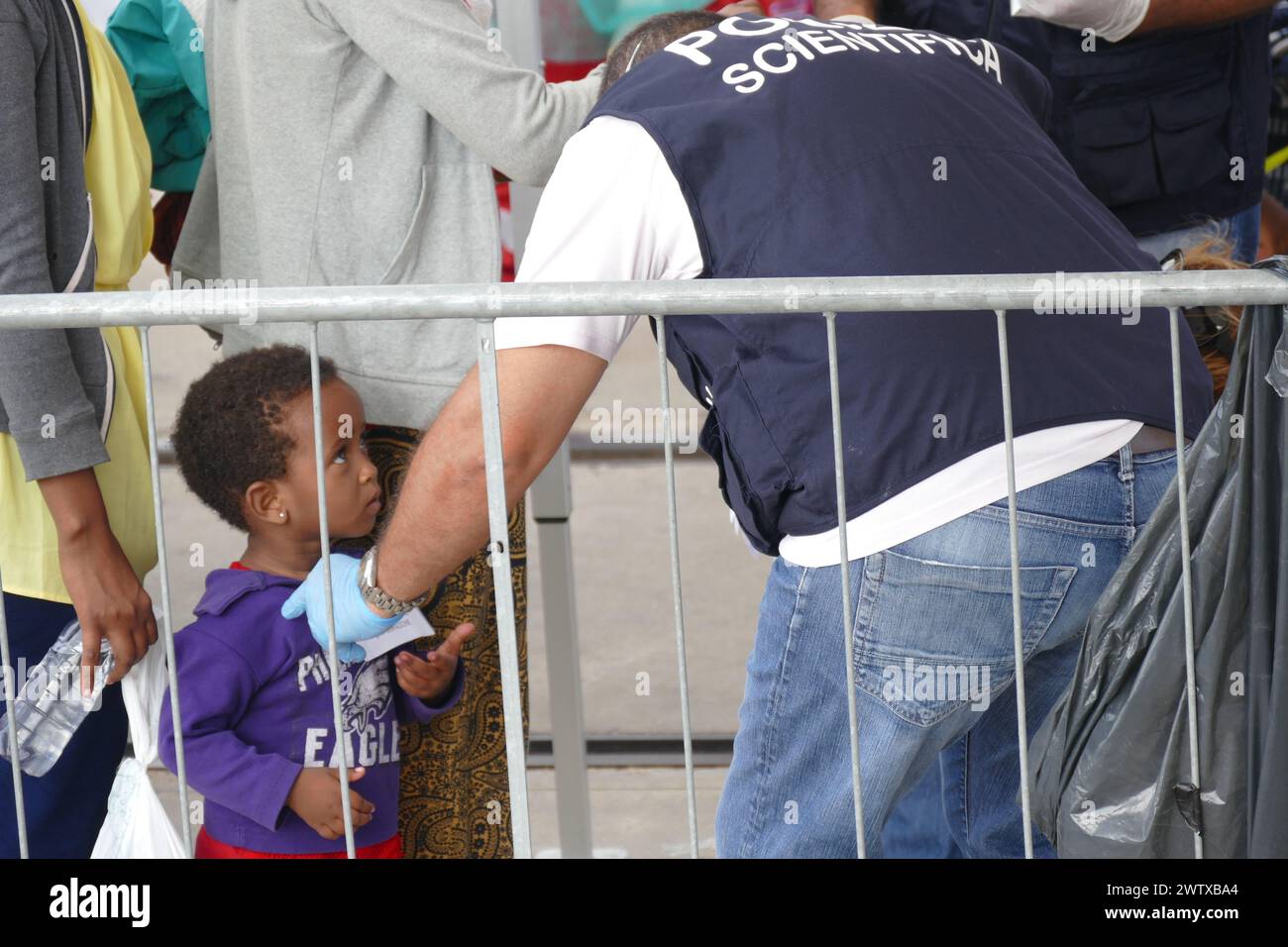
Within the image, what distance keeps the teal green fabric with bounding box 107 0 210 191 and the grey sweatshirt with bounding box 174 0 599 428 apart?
0.26ft

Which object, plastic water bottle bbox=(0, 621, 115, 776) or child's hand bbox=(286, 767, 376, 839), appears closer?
plastic water bottle bbox=(0, 621, 115, 776)

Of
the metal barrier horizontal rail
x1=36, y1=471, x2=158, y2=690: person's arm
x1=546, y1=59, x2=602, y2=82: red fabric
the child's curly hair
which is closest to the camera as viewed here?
the metal barrier horizontal rail

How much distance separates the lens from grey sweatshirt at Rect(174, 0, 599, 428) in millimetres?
2350

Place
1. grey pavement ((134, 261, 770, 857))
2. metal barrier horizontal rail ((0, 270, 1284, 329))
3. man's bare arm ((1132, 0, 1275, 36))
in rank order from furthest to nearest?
grey pavement ((134, 261, 770, 857)) < man's bare arm ((1132, 0, 1275, 36)) < metal barrier horizontal rail ((0, 270, 1284, 329))

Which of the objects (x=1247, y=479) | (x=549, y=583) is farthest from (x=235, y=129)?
(x=1247, y=479)

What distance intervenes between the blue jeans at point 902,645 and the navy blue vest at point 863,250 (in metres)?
0.08

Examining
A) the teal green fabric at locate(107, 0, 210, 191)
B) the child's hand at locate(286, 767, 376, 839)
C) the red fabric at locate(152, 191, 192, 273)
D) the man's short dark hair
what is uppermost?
the teal green fabric at locate(107, 0, 210, 191)

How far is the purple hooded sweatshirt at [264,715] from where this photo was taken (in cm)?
235

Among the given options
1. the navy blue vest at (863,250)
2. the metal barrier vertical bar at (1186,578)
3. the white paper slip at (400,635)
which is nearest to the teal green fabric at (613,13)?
the white paper slip at (400,635)

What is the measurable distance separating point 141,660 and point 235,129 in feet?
2.74

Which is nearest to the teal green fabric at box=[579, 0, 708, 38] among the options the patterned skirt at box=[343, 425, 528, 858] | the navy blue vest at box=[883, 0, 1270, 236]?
the navy blue vest at box=[883, 0, 1270, 236]

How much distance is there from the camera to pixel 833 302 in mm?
1748

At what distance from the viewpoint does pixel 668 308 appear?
1.78 metres

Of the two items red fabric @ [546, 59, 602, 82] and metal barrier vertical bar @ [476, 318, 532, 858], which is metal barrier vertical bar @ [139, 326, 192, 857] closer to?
metal barrier vertical bar @ [476, 318, 532, 858]
